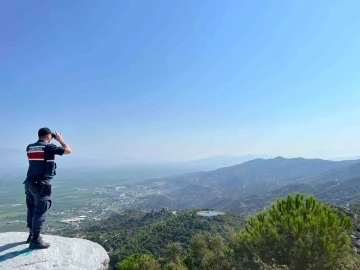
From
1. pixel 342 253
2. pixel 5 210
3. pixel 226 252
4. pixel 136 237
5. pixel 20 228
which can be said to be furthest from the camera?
pixel 5 210

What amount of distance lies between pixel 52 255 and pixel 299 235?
1266 centimetres

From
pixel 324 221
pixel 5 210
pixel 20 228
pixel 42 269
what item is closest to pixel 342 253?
pixel 324 221

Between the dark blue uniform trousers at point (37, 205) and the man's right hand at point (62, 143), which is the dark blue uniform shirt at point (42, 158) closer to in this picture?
the man's right hand at point (62, 143)

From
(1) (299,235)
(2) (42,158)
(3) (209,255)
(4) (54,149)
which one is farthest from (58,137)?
(3) (209,255)

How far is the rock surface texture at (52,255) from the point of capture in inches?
228

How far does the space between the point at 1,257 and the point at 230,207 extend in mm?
151081

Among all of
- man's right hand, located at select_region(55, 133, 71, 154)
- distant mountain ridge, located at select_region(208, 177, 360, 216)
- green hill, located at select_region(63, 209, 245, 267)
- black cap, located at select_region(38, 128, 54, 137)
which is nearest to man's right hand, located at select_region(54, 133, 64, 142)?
man's right hand, located at select_region(55, 133, 71, 154)

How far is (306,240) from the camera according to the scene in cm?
1436

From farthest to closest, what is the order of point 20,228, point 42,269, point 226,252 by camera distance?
point 20,228
point 226,252
point 42,269

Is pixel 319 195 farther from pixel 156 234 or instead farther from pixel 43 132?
pixel 43 132

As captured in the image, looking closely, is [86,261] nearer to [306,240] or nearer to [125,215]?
[306,240]

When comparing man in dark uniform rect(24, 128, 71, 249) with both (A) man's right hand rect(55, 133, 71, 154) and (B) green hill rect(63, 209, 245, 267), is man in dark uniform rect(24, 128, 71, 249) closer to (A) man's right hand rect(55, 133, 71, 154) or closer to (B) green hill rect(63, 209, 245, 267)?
(A) man's right hand rect(55, 133, 71, 154)

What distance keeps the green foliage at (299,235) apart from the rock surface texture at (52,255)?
32.0ft

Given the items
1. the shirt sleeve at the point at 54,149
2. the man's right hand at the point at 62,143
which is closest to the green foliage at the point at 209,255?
the man's right hand at the point at 62,143
